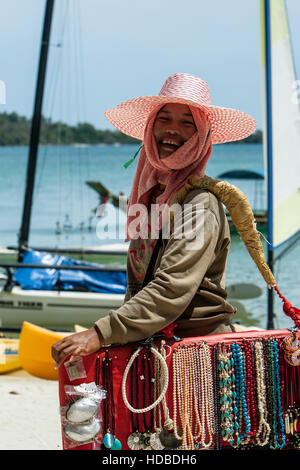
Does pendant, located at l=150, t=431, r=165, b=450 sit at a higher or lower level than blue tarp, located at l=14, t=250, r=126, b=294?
higher

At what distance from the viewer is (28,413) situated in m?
4.71

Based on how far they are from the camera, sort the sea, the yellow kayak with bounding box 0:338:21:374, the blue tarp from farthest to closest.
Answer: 1. the sea
2. the blue tarp
3. the yellow kayak with bounding box 0:338:21:374

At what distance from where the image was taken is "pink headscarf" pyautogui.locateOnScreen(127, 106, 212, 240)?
2020 millimetres

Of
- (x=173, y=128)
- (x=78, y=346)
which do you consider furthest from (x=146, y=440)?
(x=173, y=128)

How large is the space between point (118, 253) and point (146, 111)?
6942mm

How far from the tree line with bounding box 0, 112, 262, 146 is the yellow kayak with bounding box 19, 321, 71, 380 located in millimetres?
70104

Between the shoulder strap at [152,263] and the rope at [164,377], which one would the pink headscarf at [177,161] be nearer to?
the shoulder strap at [152,263]

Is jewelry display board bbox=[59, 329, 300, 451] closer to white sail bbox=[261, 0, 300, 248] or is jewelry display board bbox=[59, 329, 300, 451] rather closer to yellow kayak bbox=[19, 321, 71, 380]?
yellow kayak bbox=[19, 321, 71, 380]

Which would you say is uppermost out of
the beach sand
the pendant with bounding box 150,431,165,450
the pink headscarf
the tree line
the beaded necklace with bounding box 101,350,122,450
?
the tree line

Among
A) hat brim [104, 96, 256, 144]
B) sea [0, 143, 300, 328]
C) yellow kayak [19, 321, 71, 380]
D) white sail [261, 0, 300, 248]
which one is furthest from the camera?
sea [0, 143, 300, 328]

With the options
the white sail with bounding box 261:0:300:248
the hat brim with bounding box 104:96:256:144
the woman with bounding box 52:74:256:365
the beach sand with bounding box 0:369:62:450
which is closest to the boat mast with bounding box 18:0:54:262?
the beach sand with bounding box 0:369:62:450

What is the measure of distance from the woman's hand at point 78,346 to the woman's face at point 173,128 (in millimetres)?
656

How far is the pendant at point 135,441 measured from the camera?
1855mm

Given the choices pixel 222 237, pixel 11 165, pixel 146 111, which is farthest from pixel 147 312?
pixel 11 165
